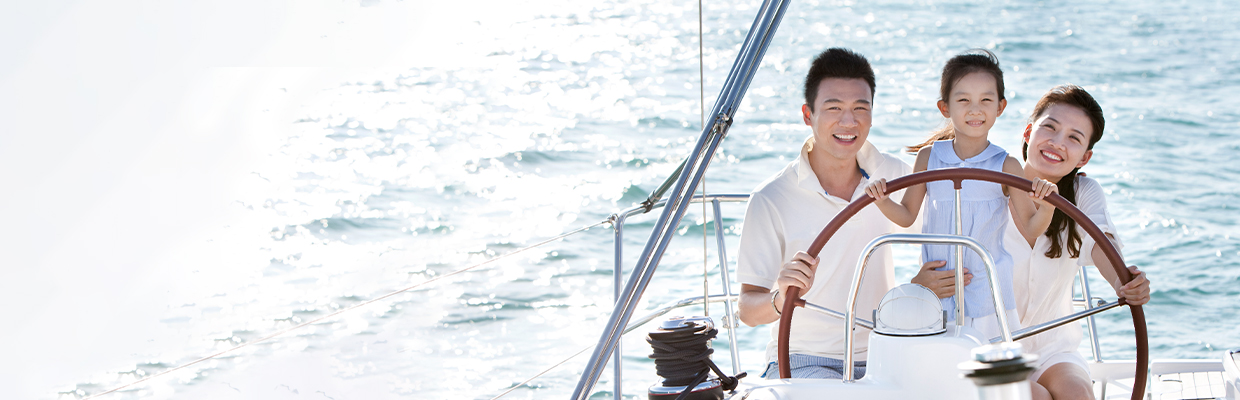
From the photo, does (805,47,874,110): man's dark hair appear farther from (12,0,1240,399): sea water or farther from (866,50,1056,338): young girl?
(12,0,1240,399): sea water

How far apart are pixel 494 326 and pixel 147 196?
13.8 ft

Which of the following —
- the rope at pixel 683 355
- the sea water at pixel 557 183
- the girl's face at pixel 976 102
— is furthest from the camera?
the sea water at pixel 557 183

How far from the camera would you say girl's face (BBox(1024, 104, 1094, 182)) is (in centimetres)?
206

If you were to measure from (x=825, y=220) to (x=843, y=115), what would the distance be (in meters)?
0.23

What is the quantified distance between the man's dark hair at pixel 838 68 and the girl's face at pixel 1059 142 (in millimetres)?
355

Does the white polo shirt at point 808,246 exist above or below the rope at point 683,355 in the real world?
above

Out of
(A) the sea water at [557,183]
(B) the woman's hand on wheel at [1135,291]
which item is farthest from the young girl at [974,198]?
(A) the sea water at [557,183]

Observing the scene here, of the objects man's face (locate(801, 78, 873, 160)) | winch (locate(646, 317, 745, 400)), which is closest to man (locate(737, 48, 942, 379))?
man's face (locate(801, 78, 873, 160))

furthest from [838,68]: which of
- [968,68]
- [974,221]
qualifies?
[974,221]

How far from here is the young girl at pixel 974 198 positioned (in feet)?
6.76

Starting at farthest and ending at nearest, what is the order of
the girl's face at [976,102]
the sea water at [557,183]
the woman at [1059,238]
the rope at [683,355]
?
the sea water at [557,183]
the girl's face at [976,102]
the woman at [1059,238]
the rope at [683,355]

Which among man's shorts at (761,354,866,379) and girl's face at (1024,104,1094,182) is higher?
girl's face at (1024,104,1094,182)

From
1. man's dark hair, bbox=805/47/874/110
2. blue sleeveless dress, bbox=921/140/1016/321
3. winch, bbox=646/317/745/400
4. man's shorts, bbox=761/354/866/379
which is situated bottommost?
man's shorts, bbox=761/354/866/379

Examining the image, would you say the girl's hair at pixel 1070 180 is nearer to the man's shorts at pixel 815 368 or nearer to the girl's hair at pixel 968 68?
the girl's hair at pixel 968 68
